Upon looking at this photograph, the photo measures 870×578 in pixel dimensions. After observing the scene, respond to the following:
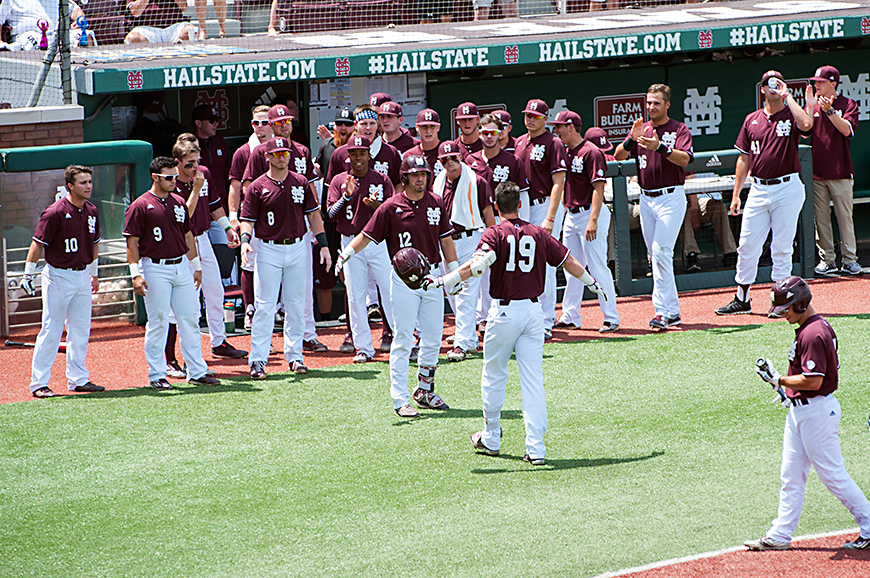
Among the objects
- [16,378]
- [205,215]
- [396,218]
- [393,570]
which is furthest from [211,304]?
[393,570]

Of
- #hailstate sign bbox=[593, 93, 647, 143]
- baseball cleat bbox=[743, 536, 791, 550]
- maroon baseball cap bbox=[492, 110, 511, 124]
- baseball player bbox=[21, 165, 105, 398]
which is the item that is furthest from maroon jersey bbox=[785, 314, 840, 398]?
#hailstate sign bbox=[593, 93, 647, 143]

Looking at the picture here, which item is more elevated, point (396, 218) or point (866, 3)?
point (866, 3)

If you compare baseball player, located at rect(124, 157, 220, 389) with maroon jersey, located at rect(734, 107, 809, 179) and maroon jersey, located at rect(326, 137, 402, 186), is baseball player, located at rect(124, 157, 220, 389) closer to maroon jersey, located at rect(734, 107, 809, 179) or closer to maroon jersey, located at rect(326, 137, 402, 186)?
maroon jersey, located at rect(326, 137, 402, 186)

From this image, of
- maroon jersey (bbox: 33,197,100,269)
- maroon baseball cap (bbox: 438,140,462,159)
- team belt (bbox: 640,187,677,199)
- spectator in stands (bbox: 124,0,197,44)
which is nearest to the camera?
maroon jersey (bbox: 33,197,100,269)

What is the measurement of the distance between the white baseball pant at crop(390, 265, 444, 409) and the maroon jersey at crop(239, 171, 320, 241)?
1.40m

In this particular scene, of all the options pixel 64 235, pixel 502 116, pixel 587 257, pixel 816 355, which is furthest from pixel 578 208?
pixel 816 355

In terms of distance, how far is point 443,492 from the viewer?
5.96 metres

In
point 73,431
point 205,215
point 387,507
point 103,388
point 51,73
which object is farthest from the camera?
point 51,73

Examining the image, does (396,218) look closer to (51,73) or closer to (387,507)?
(387,507)

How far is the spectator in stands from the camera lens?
1335 centimetres

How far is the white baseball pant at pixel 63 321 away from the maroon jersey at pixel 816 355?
559 cm

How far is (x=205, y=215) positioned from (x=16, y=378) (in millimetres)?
2111

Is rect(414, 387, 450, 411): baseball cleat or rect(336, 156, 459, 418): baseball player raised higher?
rect(336, 156, 459, 418): baseball player

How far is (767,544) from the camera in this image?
5.06m
